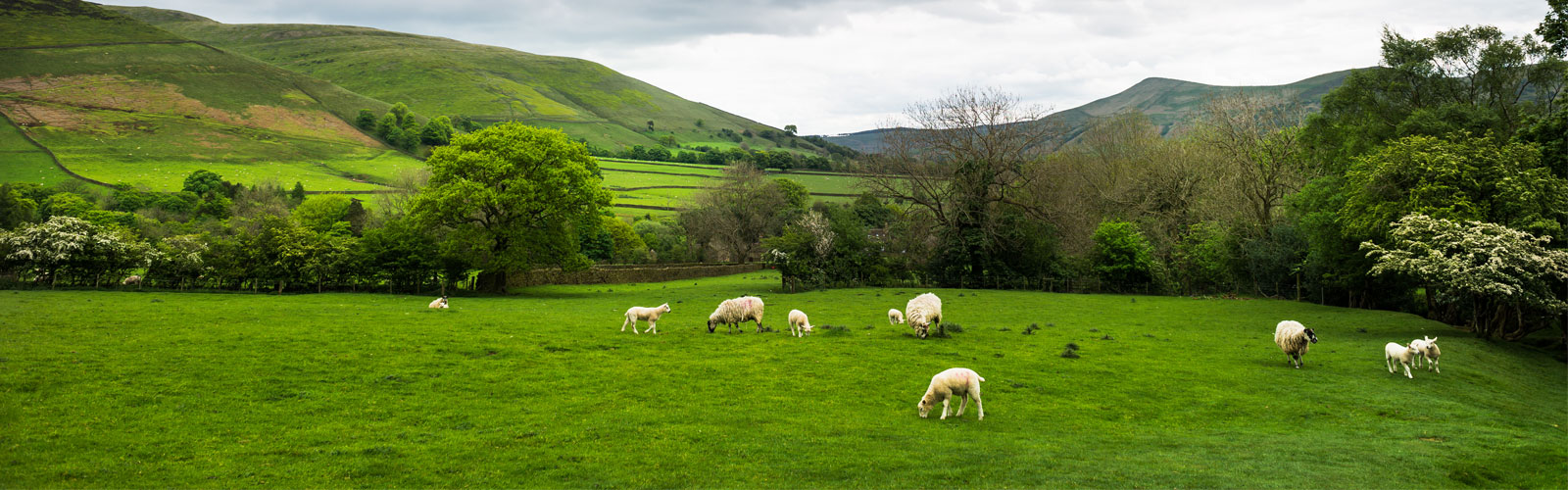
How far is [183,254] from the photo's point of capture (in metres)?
37.7

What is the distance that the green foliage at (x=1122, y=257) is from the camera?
51219 mm

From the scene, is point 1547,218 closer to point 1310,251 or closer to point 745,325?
point 1310,251

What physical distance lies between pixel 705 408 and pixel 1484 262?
2839 centimetres

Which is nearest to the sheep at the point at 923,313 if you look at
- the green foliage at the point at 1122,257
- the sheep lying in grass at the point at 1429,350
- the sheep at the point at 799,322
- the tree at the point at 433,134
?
the sheep at the point at 799,322

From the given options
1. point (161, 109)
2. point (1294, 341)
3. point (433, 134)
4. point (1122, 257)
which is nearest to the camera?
point (1294, 341)

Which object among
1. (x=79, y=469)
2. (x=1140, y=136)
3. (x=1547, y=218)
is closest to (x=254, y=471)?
(x=79, y=469)

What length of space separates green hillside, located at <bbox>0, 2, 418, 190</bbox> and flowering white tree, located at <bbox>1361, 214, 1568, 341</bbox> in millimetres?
118279

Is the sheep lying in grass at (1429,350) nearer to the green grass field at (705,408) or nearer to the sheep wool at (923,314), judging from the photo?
the green grass field at (705,408)

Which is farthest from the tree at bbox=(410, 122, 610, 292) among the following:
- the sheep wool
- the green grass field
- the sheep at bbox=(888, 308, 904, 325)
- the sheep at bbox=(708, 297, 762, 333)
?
the sheep wool

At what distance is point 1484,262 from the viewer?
2534 centimetres

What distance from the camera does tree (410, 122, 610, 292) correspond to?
141 ft

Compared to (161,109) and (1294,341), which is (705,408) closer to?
(1294,341)

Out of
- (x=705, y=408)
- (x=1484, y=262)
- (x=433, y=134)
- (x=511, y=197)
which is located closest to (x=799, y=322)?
(x=705, y=408)

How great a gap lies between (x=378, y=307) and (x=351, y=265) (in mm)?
12345
